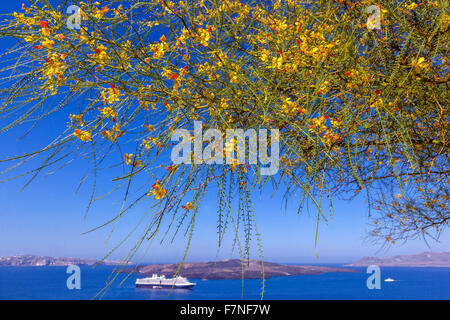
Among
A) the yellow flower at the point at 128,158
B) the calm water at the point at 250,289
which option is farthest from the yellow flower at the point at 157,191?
the calm water at the point at 250,289

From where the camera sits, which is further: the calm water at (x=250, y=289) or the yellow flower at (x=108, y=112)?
the calm water at (x=250, y=289)

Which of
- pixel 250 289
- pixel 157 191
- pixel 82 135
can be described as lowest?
pixel 250 289

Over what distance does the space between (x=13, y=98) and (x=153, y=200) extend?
0.73 meters

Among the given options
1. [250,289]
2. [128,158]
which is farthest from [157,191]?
[250,289]

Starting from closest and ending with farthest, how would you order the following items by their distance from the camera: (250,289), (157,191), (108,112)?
(157,191)
(108,112)
(250,289)

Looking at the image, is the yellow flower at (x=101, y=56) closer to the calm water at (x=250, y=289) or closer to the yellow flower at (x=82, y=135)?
the yellow flower at (x=82, y=135)

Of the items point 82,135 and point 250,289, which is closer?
point 82,135

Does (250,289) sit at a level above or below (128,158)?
below

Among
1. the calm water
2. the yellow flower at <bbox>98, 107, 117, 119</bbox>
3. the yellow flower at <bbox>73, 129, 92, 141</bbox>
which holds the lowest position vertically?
the calm water

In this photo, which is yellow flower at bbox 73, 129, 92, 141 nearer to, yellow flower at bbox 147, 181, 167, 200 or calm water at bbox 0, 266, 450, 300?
yellow flower at bbox 147, 181, 167, 200

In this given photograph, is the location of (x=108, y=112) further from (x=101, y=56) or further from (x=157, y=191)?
(x=157, y=191)

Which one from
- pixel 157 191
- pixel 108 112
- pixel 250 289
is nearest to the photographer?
pixel 157 191

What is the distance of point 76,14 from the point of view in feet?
3.77

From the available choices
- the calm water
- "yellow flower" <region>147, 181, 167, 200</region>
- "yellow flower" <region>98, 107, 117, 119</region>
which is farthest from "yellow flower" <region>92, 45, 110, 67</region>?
the calm water
